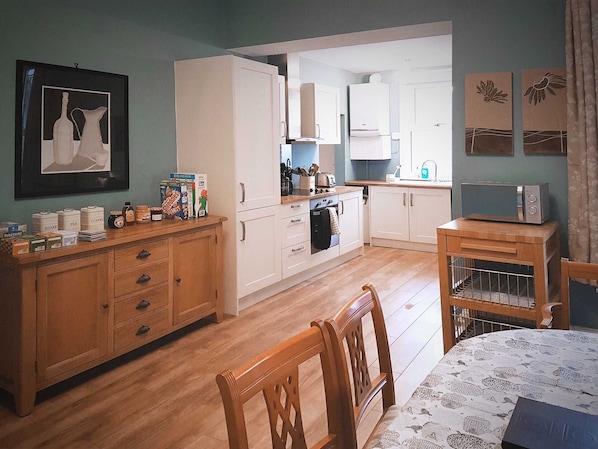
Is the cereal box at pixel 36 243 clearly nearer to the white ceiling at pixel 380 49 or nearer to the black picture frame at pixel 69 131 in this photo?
the black picture frame at pixel 69 131

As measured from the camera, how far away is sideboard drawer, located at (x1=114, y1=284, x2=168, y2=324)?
3111 millimetres

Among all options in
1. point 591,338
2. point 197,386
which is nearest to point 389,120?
point 197,386

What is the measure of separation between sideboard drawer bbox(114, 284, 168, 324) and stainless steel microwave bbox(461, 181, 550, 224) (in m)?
2.08

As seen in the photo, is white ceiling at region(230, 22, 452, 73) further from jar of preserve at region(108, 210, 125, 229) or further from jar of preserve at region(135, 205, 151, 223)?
jar of preserve at region(108, 210, 125, 229)

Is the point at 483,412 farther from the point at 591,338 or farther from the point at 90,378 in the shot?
the point at 90,378

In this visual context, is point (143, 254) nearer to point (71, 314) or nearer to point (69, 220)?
point (69, 220)

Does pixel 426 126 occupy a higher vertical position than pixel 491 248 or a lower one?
higher

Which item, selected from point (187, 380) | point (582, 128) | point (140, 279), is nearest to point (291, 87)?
point (140, 279)

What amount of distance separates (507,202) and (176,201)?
7.53 feet

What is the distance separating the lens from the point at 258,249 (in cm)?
437

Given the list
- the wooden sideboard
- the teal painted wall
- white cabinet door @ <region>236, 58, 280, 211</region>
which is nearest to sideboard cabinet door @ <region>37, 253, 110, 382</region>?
the wooden sideboard

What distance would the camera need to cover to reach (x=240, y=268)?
414 centimetres

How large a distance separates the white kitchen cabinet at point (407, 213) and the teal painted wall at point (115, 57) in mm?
3126

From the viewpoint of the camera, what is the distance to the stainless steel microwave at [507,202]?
307cm
